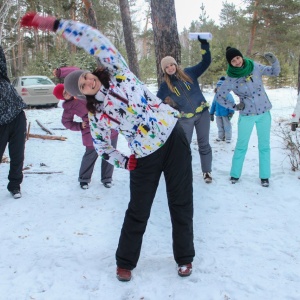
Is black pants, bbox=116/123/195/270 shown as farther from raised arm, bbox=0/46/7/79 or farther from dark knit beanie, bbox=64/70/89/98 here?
raised arm, bbox=0/46/7/79

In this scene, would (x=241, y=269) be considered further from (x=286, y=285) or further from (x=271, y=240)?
(x=271, y=240)

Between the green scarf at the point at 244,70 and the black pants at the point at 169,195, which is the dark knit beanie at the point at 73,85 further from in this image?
the green scarf at the point at 244,70

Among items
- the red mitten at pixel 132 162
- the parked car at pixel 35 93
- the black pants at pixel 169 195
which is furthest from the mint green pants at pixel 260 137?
the parked car at pixel 35 93

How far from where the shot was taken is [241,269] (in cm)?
274

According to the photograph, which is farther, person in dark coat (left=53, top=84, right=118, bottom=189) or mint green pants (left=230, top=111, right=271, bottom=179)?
mint green pants (left=230, top=111, right=271, bottom=179)

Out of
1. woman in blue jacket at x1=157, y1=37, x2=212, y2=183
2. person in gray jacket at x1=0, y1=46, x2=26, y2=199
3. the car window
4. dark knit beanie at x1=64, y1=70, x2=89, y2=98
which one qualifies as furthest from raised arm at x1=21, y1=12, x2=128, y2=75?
the car window

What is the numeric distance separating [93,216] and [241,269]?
181 centimetres

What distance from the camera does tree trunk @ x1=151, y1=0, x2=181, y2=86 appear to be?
5.59 metres

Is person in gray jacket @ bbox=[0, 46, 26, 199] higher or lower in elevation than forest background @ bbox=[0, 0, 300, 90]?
lower

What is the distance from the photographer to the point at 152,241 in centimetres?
326

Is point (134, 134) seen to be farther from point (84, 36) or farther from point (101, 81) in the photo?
point (84, 36)

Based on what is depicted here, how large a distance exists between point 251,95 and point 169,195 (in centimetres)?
241

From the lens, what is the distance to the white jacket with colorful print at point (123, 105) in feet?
7.70

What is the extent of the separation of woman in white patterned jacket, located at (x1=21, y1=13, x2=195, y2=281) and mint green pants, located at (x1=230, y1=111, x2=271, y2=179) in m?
2.21
